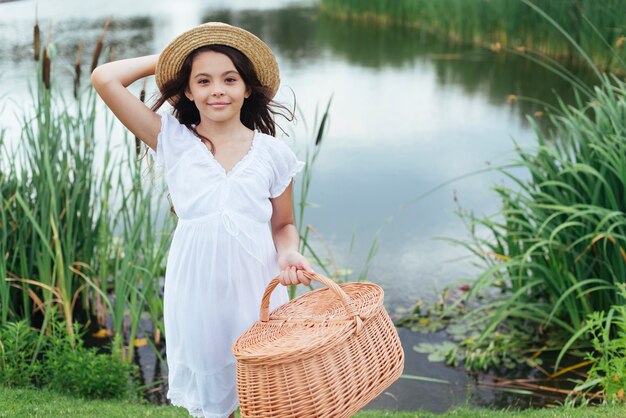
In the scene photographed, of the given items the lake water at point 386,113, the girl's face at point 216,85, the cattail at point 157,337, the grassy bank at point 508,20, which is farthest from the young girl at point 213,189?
the grassy bank at point 508,20

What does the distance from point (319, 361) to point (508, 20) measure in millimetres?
6502

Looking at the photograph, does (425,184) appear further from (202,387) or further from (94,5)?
(94,5)

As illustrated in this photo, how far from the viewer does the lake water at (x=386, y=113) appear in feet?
14.1

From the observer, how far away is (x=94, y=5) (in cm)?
1202

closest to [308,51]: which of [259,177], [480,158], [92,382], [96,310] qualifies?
[480,158]

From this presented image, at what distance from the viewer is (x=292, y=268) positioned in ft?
5.66

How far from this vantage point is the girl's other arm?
174 cm

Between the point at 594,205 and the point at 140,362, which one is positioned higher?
the point at 594,205

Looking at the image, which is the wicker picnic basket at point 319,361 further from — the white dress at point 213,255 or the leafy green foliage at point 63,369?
the leafy green foliage at point 63,369

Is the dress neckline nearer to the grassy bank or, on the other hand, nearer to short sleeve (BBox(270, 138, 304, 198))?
short sleeve (BBox(270, 138, 304, 198))

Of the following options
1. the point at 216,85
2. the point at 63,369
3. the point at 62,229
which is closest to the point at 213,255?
the point at 216,85

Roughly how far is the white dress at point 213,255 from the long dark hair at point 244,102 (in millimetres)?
49

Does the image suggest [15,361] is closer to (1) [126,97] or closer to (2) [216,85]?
(1) [126,97]

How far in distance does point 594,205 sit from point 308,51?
622 centimetres
